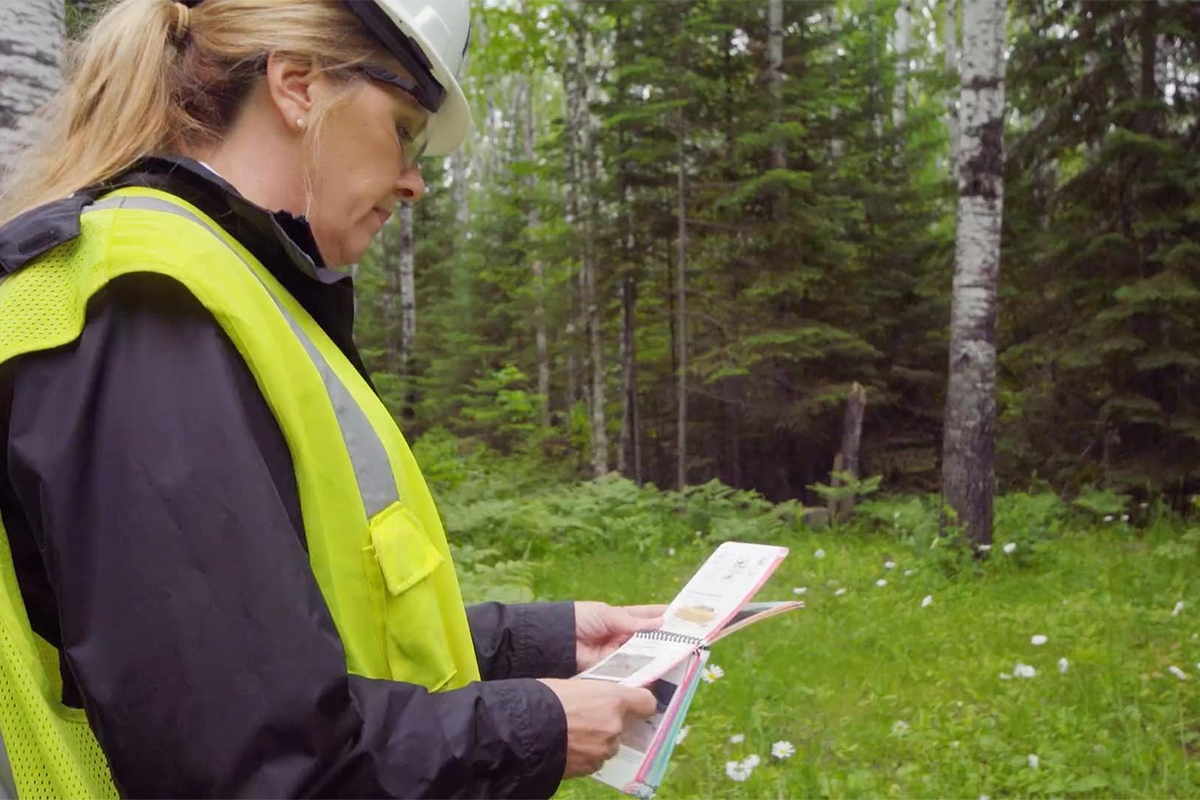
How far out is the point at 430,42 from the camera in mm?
1573

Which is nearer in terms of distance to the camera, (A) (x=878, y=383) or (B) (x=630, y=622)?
(B) (x=630, y=622)

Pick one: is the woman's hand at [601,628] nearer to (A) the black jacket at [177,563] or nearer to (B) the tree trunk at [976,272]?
(A) the black jacket at [177,563]

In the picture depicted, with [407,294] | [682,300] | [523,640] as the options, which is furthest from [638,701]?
[407,294]

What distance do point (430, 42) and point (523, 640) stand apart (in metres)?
1.17

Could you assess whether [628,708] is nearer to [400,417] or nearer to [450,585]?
[450,585]

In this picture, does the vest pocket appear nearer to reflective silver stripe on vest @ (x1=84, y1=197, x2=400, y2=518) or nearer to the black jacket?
reflective silver stripe on vest @ (x1=84, y1=197, x2=400, y2=518)

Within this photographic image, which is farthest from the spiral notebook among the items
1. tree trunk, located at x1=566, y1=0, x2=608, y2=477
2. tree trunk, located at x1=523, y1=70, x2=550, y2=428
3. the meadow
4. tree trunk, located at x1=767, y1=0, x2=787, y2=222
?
tree trunk, located at x1=523, y1=70, x2=550, y2=428

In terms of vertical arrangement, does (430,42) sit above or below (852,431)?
above

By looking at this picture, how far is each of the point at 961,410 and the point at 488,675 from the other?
6.93m

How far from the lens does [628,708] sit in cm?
150

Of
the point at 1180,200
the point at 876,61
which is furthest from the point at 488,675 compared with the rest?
the point at 876,61

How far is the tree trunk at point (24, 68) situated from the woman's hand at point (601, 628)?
2.88 m

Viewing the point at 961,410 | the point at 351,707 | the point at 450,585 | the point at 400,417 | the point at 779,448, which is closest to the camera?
the point at 351,707

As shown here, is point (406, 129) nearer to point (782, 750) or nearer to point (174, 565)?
point (174, 565)
